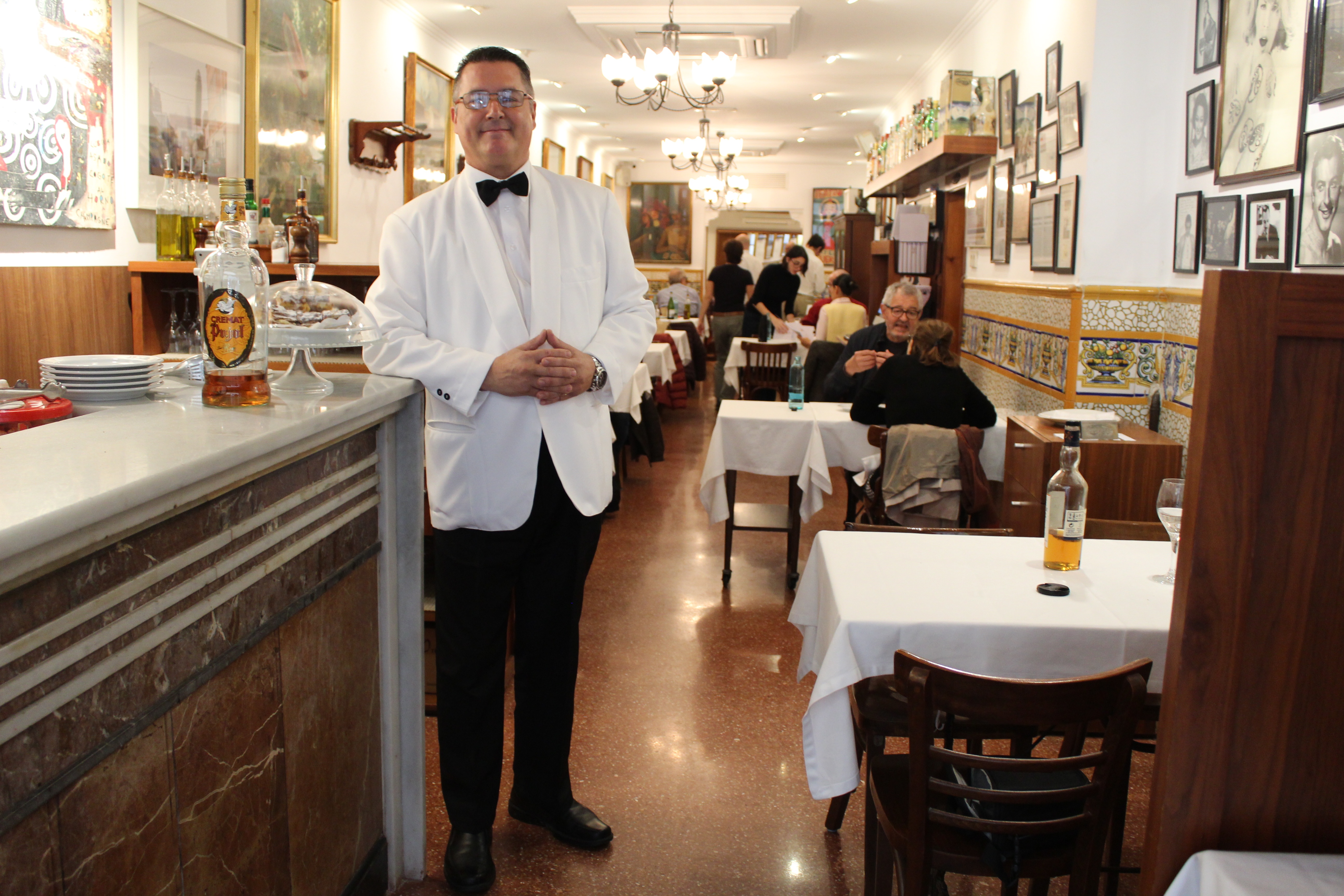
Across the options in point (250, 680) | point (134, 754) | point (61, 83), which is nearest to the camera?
point (134, 754)

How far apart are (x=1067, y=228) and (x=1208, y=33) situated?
110cm

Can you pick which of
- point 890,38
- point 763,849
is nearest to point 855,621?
point 763,849

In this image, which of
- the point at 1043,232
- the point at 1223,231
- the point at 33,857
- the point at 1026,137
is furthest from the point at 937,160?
the point at 33,857

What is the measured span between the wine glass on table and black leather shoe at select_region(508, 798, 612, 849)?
1477 mm

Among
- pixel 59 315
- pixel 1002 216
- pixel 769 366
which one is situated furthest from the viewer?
pixel 769 366

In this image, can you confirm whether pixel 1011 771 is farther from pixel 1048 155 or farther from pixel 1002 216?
pixel 1002 216

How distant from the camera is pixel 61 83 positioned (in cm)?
365

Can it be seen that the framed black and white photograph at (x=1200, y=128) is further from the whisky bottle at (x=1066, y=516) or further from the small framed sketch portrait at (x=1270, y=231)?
the whisky bottle at (x=1066, y=516)

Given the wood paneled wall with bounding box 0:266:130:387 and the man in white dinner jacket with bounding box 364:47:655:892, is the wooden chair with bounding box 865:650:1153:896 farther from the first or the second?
the wood paneled wall with bounding box 0:266:130:387

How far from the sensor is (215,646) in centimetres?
147

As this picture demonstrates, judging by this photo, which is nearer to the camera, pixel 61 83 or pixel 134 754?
pixel 134 754

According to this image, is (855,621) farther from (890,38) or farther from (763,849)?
(890,38)

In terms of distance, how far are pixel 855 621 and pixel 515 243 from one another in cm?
113

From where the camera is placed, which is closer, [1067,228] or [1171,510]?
[1171,510]
